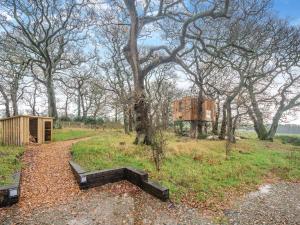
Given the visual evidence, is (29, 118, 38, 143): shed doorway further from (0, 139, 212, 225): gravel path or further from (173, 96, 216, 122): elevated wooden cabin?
(173, 96, 216, 122): elevated wooden cabin

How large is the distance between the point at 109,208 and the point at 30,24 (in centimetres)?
1666

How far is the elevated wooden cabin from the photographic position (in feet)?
61.1

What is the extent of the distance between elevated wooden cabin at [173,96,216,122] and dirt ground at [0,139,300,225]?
11.6 m

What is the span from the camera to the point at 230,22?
12250 mm

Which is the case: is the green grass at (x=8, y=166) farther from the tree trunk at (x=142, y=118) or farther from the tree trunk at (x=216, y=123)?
the tree trunk at (x=216, y=123)

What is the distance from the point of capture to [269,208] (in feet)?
17.9

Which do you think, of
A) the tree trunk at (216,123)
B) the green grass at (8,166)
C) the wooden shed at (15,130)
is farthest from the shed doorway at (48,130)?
the tree trunk at (216,123)

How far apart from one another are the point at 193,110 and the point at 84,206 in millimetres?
14431

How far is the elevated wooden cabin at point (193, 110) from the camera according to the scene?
18.6m

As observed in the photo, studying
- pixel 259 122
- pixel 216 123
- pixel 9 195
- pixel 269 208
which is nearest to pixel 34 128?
pixel 9 195

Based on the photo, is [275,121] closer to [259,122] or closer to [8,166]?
[259,122]

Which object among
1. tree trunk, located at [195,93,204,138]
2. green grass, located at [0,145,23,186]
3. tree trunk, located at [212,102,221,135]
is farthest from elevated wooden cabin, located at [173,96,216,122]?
green grass, located at [0,145,23,186]

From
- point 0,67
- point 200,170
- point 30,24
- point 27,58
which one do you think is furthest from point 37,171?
point 0,67

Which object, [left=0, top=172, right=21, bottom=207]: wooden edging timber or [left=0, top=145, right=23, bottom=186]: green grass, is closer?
[left=0, top=172, right=21, bottom=207]: wooden edging timber
